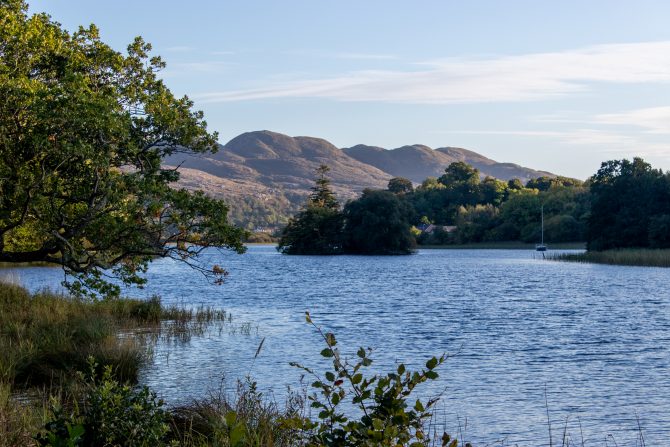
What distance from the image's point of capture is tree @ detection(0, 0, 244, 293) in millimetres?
17906

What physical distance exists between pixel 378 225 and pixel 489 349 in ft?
360

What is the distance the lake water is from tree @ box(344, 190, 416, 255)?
7488 cm

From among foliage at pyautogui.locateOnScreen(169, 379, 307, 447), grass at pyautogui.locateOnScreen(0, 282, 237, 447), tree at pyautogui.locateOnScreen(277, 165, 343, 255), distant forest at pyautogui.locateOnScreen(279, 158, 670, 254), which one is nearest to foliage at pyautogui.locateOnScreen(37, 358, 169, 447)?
foliage at pyautogui.locateOnScreen(169, 379, 307, 447)

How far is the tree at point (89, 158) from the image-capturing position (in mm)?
17906

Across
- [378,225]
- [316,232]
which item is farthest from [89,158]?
[316,232]

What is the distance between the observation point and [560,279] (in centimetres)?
7331

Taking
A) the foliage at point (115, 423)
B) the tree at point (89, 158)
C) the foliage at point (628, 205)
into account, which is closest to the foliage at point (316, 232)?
the foliage at point (628, 205)

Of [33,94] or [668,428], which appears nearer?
[668,428]

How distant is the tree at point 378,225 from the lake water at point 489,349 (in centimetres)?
7488

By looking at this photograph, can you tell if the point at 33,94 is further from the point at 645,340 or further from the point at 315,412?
the point at 645,340

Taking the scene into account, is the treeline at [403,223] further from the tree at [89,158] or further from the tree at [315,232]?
the tree at [89,158]

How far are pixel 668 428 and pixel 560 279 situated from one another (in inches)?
2345

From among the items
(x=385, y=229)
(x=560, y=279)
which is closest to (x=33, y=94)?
(x=560, y=279)

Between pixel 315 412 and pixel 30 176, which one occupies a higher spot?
pixel 30 176
